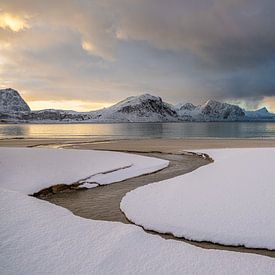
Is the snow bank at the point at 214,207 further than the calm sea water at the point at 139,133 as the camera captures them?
No

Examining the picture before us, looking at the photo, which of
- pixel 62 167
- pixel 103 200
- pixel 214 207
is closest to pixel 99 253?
pixel 214 207

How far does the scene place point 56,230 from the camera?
23.9ft

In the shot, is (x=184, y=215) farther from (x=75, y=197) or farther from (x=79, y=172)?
(x=79, y=172)

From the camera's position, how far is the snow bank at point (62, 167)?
13734 millimetres

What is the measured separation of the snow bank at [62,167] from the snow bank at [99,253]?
577cm

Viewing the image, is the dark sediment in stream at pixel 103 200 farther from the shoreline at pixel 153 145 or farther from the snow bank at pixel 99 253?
the shoreline at pixel 153 145

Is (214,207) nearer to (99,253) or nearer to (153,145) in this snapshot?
(99,253)

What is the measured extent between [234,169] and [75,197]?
25.9 ft

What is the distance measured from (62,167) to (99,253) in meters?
11.0

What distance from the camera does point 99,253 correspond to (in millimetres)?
6055

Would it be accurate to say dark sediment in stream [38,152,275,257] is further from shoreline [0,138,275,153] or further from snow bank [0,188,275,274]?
shoreline [0,138,275,153]

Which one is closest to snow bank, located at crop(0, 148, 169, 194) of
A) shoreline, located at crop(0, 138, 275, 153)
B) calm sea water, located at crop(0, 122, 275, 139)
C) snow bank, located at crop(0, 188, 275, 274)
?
snow bank, located at crop(0, 188, 275, 274)

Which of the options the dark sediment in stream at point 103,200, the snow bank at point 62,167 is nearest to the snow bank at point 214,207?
the dark sediment in stream at point 103,200

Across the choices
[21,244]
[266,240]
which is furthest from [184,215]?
[21,244]
